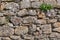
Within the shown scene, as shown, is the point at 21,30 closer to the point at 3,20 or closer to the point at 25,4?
the point at 3,20

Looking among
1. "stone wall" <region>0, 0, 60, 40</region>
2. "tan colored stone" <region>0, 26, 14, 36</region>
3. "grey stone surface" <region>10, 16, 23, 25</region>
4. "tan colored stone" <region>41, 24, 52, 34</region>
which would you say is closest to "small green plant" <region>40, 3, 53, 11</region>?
"stone wall" <region>0, 0, 60, 40</region>

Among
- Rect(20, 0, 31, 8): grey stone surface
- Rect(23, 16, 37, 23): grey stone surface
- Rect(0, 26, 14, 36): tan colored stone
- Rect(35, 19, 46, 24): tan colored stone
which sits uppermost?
Rect(20, 0, 31, 8): grey stone surface

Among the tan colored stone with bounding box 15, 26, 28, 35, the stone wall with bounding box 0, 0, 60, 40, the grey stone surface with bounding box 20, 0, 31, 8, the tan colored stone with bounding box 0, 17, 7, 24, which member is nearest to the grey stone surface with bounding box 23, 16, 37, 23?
the stone wall with bounding box 0, 0, 60, 40

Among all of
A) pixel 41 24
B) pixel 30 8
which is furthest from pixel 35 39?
pixel 30 8

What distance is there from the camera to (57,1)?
4.18 meters

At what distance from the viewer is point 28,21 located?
409 centimetres

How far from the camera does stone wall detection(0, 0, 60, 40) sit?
13.3 ft

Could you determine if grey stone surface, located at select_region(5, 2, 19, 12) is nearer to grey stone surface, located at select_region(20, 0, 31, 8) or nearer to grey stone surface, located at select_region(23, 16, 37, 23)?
grey stone surface, located at select_region(20, 0, 31, 8)

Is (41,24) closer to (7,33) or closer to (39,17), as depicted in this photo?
(39,17)

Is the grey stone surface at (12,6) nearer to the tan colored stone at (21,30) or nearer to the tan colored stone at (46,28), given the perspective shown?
the tan colored stone at (21,30)

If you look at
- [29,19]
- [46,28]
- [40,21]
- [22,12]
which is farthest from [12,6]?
[46,28]

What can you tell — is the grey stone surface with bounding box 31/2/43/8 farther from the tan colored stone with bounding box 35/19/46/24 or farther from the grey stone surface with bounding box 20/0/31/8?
the tan colored stone with bounding box 35/19/46/24

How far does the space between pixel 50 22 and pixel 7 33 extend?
83 centimetres

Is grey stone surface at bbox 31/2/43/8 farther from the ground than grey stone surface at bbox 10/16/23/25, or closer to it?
farther from the ground
